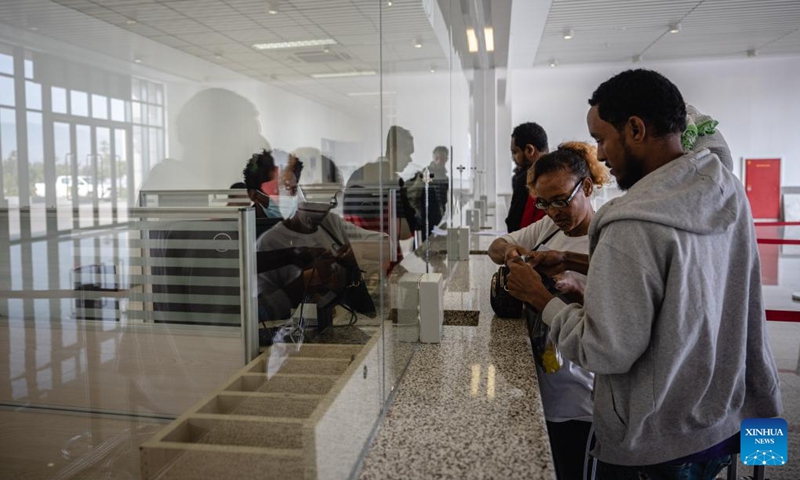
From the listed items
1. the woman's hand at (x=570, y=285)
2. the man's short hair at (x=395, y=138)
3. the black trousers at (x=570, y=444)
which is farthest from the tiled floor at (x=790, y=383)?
the man's short hair at (x=395, y=138)

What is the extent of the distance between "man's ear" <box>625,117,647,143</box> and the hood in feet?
0.26

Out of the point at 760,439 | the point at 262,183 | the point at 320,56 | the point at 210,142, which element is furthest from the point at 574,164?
the point at 210,142

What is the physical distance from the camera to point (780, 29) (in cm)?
948

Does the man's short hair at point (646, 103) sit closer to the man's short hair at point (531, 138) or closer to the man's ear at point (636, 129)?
the man's ear at point (636, 129)

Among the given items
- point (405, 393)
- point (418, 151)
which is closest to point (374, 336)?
point (405, 393)

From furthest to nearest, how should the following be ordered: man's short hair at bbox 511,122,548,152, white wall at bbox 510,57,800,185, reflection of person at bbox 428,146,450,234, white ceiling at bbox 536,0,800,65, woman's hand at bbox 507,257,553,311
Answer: white wall at bbox 510,57,800,185 → white ceiling at bbox 536,0,800,65 → man's short hair at bbox 511,122,548,152 → reflection of person at bbox 428,146,450,234 → woman's hand at bbox 507,257,553,311

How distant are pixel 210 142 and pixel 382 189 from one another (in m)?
0.67

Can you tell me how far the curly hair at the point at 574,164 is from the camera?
5.87 feet

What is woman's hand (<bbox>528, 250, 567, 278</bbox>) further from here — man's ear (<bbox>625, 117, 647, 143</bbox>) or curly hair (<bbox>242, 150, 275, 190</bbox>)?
curly hair (<bbox>242, 150, 275, 190</bbox>)

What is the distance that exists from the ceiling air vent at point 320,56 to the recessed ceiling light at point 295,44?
1 centimetres

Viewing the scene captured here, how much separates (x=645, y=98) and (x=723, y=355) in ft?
1.69

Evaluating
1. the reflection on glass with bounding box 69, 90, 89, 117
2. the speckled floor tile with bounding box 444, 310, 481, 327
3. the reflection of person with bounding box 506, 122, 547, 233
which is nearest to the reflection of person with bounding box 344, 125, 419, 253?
the speckled floor tile with bounding box 444, 310, 481, 327

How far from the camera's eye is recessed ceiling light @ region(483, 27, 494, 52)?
6234 mm

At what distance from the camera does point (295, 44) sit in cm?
73
